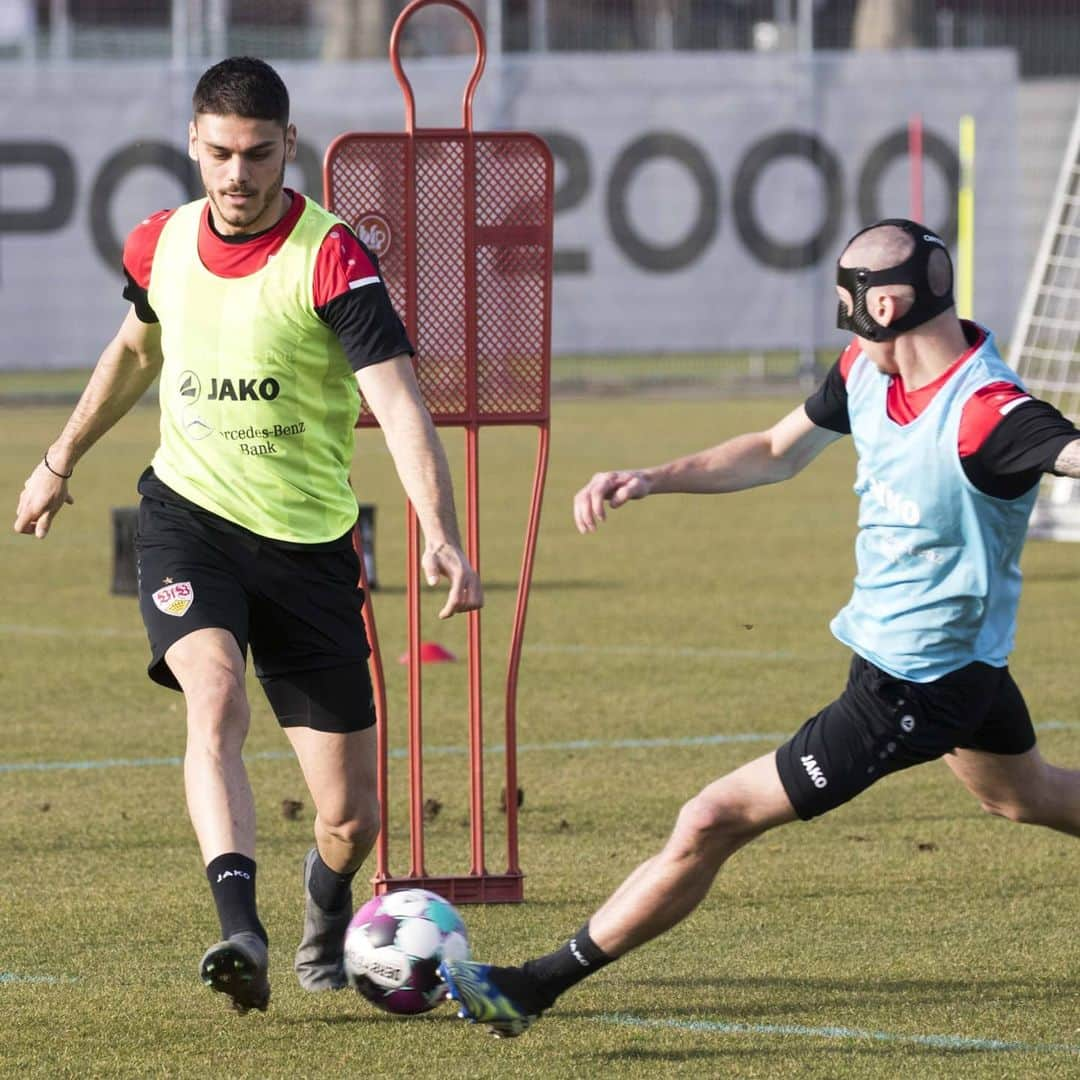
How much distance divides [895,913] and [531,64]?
2321 centimetres

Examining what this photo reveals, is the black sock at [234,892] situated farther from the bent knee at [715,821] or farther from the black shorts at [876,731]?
the black shorts at [876,731]

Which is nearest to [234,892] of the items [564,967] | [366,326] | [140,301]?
[564,967]

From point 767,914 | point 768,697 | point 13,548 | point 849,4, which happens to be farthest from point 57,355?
point 767,914

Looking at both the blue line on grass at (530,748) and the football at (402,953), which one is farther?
the blue line on grass at (530,748)

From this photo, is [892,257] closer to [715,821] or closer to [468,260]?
[715,821]

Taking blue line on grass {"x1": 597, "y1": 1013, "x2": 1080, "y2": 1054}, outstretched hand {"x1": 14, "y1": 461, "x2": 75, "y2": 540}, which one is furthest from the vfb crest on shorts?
blue line on grass {"x1": 597, "y1": 1013, "x2": 1080, "y2": 1054}

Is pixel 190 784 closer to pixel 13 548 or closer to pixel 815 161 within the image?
pixel 13 548

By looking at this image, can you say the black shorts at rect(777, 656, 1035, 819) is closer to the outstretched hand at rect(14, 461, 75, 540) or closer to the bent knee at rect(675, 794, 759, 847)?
the bent knee at rect(675, 794, 759, 847)

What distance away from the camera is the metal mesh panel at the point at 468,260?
23.0ft

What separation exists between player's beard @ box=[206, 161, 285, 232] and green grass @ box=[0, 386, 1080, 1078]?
2008mm

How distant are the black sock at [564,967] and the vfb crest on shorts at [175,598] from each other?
4.03 ft

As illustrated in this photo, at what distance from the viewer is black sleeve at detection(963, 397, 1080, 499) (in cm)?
498

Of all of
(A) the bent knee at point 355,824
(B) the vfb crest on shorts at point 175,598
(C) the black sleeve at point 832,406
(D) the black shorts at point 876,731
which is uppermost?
(C) the black sleeve at point 832,406

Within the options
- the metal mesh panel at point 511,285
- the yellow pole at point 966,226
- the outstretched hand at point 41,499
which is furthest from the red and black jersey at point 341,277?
the yellow pole at point 966,226
